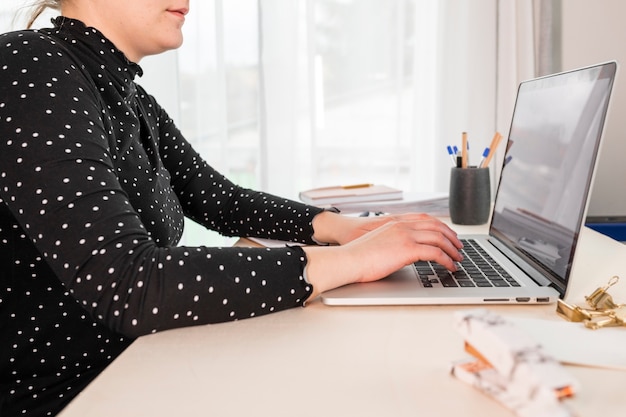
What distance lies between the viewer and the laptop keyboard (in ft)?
2.72

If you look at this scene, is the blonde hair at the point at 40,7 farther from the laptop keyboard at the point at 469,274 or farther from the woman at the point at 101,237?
the laptop keyboard at the point at 469,274

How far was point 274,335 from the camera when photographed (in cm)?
68

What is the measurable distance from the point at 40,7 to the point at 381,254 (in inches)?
26.5

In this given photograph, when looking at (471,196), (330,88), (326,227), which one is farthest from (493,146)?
(330,88)

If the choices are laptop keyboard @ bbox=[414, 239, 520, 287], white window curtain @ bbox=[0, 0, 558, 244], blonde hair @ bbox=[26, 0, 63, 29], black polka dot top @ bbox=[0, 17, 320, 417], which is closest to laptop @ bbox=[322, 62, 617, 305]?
laptop keyboard @ bbox=[414, 239, 520, 287]

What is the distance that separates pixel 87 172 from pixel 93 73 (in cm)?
27

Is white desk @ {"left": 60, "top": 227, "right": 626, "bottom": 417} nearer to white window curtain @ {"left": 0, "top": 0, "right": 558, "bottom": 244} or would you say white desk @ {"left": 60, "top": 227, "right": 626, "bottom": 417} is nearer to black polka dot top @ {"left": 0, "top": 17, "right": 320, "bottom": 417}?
black polka dot top @ {"left": 0, "top": 17, "right": 320, "bottom": 417}

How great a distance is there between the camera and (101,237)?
2.27ft

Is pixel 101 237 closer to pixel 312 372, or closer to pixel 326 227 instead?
pixel 312 372

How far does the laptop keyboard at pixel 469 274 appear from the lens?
83 cm

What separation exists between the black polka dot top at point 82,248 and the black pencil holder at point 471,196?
61cm

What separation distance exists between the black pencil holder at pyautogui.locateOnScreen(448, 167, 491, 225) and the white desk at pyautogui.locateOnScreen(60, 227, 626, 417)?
1.95 feet

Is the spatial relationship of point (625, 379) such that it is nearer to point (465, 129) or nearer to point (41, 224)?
point (41, 224)

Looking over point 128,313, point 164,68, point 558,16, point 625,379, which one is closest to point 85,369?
point 128,313
